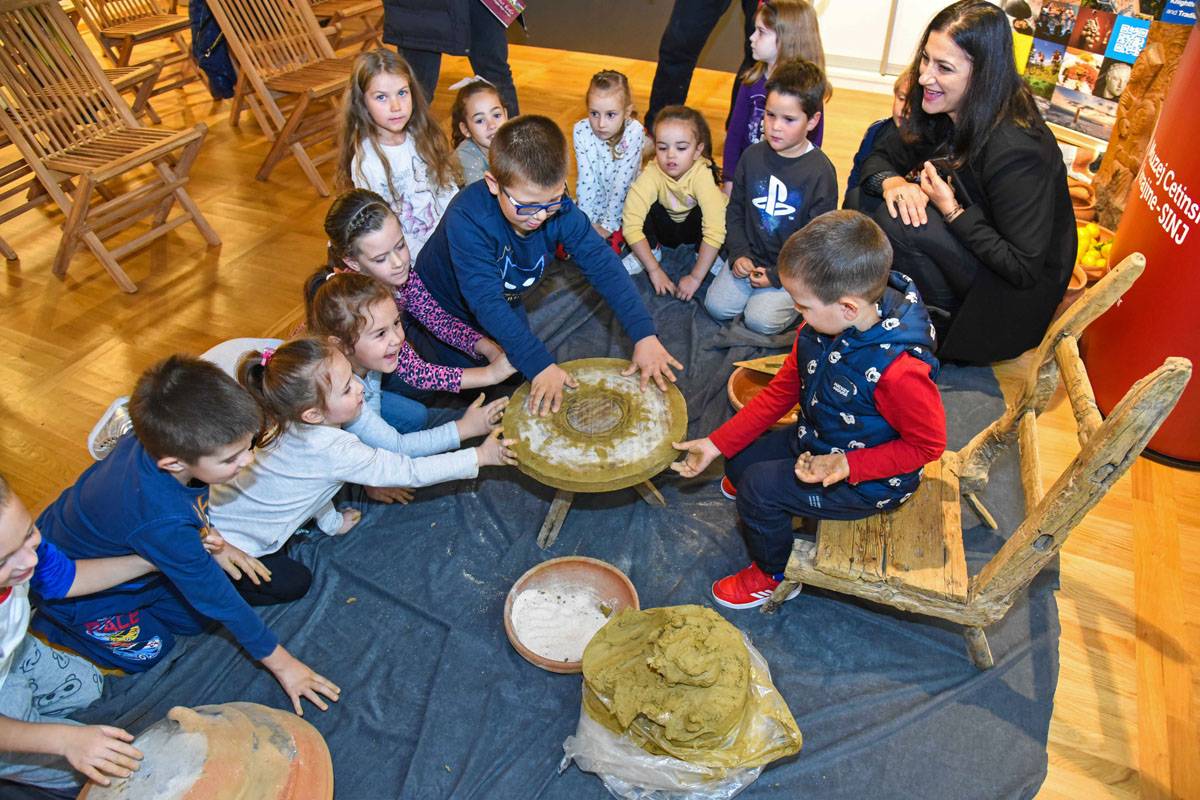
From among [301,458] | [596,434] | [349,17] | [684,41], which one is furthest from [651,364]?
[349,17]

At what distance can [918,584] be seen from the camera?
6.23 feet

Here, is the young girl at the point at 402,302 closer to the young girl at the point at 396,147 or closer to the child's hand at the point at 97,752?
the young girl at the point at 396,147

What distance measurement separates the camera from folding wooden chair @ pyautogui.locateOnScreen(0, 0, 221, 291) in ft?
11.8

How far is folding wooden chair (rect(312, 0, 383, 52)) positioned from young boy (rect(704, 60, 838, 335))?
11.7ft

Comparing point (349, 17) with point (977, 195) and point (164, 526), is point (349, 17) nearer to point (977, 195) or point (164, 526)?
point (977, 195)

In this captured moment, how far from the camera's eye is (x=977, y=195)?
8.91ft

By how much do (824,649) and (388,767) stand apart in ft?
4.08

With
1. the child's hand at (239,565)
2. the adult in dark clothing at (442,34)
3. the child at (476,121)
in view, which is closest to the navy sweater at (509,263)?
the child at (476,121)

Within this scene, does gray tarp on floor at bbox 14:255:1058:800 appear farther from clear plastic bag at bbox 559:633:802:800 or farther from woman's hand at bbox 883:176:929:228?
woman's hand at bbox 883:176:929:228

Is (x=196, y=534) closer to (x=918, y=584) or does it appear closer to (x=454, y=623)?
(x=454, y=623)

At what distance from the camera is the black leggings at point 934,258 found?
279 cm

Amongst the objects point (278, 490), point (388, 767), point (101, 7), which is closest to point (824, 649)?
point (388, 767)

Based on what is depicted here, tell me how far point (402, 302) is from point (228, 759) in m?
1.63

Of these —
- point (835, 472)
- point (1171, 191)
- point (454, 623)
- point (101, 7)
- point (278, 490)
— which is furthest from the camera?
point (101, 7)
